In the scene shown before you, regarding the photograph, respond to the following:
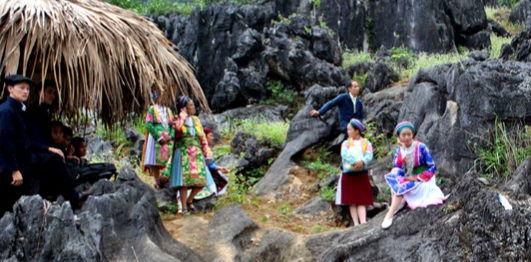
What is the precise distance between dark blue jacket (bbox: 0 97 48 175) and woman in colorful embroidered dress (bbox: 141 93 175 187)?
191 cm

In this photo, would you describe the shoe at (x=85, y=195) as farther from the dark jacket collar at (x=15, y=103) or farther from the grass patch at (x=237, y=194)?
the grass patch at (x=237, y=194)

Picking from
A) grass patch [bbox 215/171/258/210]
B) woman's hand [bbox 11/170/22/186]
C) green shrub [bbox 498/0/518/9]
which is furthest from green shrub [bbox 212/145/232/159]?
green shrub [bbox 498/0/518/9]

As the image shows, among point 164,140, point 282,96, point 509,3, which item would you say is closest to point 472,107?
point 164,140

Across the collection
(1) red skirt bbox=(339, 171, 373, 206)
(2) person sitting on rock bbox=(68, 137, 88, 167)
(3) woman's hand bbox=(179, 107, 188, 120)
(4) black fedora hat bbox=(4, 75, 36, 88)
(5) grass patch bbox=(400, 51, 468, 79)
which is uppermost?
(4) black fedora hat bbox=(4, 75, 36, 88)

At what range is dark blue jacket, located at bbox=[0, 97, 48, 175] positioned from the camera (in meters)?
4.97

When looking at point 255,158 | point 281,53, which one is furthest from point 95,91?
point 281,53

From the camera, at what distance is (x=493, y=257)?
142 inches

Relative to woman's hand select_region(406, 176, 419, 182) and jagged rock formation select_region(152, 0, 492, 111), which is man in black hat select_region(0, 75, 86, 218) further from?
jagged rock formation select_region(152, 0, 492, 111)

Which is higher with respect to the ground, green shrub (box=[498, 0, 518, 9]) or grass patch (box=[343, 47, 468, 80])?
green shrub (box=[498, 0, 518, 9])

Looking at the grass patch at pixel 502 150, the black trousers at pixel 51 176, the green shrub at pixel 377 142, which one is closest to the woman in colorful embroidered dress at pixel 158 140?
the black trousers at pixel 51 176

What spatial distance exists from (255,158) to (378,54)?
27.4 feet

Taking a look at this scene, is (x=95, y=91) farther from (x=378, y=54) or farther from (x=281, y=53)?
(x=378, y=54)

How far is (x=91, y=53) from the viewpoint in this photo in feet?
19.3

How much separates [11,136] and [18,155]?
0.85 feet
